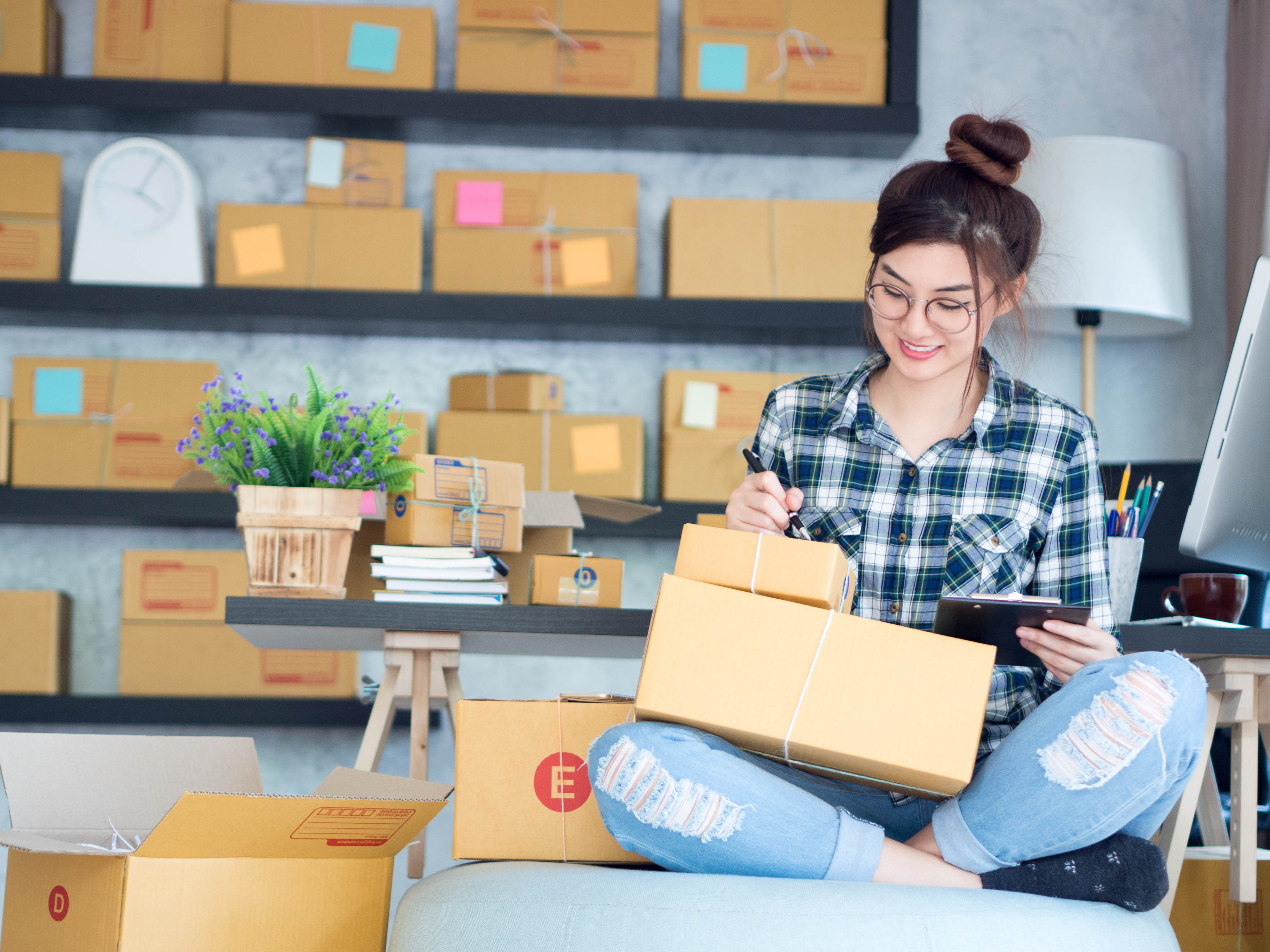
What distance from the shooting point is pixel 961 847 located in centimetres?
109

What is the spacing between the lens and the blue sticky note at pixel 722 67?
269cm

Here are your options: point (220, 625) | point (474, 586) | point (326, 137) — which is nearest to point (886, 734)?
point (474, 586)

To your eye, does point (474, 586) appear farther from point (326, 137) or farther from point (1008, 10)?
point (1008, 10)

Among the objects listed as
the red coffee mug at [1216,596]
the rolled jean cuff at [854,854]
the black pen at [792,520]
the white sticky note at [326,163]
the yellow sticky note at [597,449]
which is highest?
the white sticky note at [326,163]

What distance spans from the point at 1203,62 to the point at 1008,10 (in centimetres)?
52

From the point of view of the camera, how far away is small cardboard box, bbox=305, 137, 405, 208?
268 centimetres

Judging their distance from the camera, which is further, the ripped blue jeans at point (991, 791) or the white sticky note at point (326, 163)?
the white sticky note at point (326, 163)

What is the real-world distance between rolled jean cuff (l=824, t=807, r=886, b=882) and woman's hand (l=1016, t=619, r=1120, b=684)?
0.25 meters

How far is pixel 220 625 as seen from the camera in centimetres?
251

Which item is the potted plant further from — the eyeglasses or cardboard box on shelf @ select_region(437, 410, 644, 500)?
cardboard box on shelf @ select_region(437, 410, 644, 500)

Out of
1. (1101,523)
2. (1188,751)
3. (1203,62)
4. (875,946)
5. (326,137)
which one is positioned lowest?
(875,946)

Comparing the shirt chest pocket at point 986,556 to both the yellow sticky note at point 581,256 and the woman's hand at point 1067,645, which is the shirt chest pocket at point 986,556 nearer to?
the woman's hand at point 1067,645

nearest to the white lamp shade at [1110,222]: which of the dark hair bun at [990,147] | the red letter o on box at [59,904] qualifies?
the dark hair bun at [990,147]

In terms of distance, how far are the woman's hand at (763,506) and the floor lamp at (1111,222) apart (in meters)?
1.43
